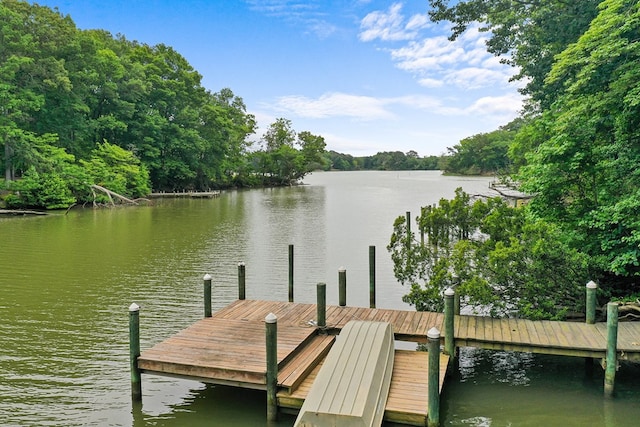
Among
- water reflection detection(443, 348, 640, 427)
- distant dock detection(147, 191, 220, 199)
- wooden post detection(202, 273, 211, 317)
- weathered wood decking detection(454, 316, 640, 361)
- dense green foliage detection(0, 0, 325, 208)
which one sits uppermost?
dense green foliage detection(0, 0, 325, 208)

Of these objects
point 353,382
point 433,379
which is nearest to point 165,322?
point 353,382

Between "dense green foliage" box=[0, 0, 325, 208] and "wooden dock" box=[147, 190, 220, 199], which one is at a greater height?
"dense green foliage" box=[0, 0, 325, 208]

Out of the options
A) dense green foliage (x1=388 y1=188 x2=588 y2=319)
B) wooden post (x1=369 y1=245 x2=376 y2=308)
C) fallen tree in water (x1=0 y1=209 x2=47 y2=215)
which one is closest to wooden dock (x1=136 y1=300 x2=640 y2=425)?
dense green foliage (x1=388 y1=188 x2=588 y2=319)

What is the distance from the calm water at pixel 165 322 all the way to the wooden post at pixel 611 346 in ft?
0.92

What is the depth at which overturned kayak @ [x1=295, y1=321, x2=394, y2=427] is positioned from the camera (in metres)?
5.47

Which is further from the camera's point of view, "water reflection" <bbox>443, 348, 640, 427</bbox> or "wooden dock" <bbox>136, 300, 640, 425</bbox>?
"water reflection" <bbox>443, 348, 640, 427</bbox>

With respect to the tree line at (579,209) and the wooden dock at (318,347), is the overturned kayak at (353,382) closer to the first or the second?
the wooden dock at (318,347)

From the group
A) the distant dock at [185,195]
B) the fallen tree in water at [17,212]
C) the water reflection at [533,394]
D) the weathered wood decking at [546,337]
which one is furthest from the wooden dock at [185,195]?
the weathered wood decking at [546,337]

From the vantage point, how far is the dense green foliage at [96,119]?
3422 centimetres

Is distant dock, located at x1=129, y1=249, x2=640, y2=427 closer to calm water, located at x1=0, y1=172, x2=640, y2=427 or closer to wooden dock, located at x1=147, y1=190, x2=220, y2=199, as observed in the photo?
calm water, located at x1=0, y1=172, x2=640, y2=427

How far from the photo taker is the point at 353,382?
5984 millimetres

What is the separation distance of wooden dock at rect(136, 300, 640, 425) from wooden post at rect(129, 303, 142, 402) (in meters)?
0.10

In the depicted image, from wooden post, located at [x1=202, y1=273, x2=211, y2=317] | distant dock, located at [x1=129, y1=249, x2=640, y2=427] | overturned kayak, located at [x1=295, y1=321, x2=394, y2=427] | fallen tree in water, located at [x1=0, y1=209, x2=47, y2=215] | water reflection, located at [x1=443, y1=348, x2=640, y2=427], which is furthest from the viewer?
fallen tree in water, located at [x1=0, y1=209, x2=47, y2=215]

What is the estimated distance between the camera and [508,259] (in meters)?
9.59
